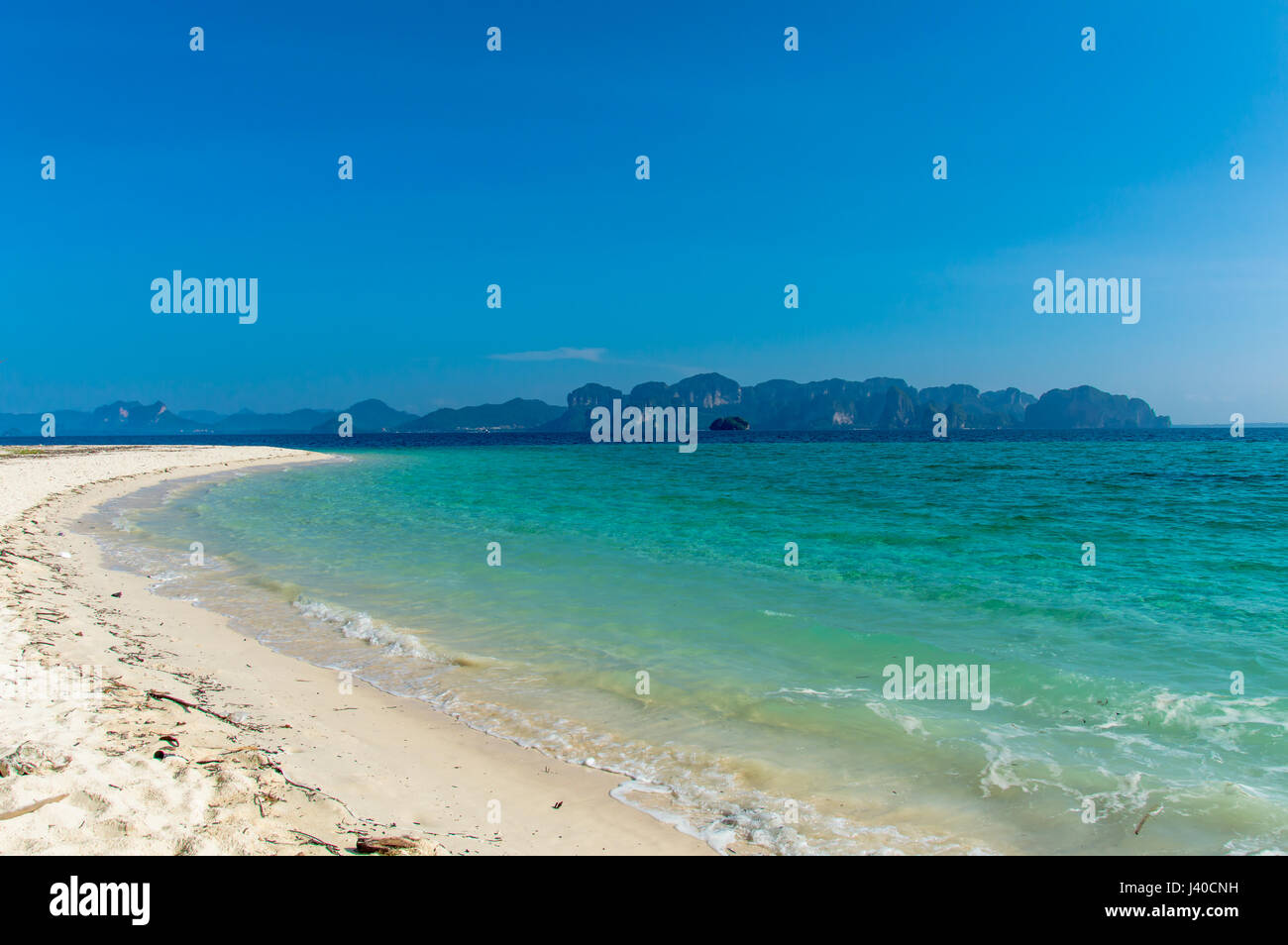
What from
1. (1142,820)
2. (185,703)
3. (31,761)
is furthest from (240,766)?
(1142,820)

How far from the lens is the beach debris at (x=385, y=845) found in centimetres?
410

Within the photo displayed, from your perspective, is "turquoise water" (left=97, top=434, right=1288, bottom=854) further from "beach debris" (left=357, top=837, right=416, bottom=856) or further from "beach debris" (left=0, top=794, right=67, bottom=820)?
"beach debris" (left=0, top=794, right=67, bottom=820)

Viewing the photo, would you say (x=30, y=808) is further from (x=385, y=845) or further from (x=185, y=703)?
(x=185, y=703)

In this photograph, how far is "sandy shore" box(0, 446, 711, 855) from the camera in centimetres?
418

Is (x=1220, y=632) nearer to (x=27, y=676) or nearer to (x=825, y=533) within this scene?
(x=825, y=533)

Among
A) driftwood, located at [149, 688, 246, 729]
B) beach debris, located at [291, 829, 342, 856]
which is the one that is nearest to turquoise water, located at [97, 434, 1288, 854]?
driftwood, located at [149, 688, 246, 729]

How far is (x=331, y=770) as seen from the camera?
18.3 feet

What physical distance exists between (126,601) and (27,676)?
207 inches

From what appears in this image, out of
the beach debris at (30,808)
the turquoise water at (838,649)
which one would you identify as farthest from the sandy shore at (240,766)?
the turquoise water at (838,649)

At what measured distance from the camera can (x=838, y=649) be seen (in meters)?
9.55

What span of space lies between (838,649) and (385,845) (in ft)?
22.7

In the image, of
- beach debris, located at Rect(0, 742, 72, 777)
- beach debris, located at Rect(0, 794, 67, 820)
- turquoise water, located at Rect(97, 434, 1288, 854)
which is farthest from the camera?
turquoise water, located at Rect(97, 434, 1288, 854)

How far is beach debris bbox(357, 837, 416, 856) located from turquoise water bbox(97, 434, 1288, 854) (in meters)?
1.93
